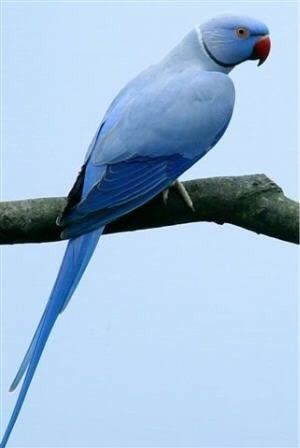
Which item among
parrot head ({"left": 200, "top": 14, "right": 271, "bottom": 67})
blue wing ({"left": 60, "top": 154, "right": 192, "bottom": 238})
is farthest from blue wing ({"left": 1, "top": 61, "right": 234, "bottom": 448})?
parrot head ({"left": 200, "top": 14, "right": 271, "bottom": 67})

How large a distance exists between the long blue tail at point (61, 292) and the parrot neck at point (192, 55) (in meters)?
0.57

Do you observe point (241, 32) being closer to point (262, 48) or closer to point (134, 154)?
point (262, 48)

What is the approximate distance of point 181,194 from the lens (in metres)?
2.02

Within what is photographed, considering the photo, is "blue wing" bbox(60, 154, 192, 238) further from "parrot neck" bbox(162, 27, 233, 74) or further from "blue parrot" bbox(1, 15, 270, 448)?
"parrot neck" bbox(162, 27, 233, 74)

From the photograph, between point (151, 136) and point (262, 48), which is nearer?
point (151, 136)

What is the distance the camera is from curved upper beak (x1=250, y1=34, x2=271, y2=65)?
8.05 feet

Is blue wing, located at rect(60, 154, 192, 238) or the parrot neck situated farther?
the parrot neck

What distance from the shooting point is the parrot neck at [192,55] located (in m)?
2.37

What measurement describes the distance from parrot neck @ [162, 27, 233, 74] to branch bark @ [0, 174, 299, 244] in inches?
18.0

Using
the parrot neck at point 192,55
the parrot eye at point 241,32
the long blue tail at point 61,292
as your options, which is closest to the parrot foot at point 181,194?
the long blue tail at point 61,292

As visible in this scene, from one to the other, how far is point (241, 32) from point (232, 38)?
0.03 meters

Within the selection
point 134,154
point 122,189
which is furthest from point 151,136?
point 122,189

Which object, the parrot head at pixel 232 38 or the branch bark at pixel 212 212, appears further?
the parrot head at pixel 232 38

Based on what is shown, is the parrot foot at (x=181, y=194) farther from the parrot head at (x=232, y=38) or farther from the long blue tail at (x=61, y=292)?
the parrot head at (x=232, y=38)
